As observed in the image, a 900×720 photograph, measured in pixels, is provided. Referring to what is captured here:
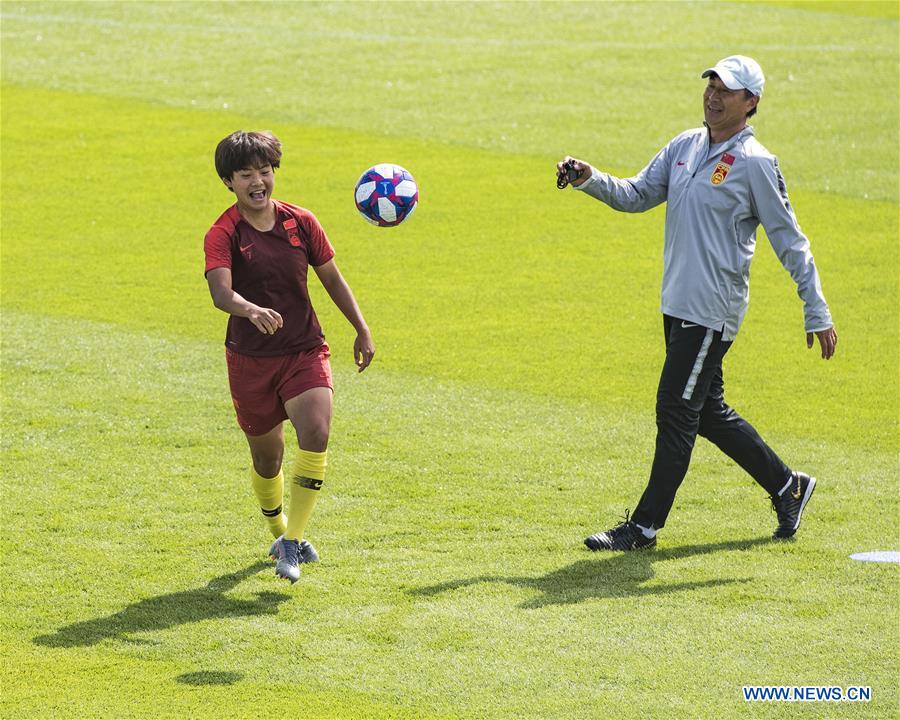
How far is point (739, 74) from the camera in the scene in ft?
24.6

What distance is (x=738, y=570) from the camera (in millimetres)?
7621

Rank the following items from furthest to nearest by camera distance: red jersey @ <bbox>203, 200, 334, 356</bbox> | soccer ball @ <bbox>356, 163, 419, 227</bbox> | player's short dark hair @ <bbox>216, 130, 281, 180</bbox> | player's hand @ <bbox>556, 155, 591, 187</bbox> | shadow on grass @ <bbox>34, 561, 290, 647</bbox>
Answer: soccer ball @ <bbox>356, 163, 419, 227</bbox>
player's hand @ <bbox>556, 155, 591, 187</bbox>
red jersey @ <bbox>203, 200, 334, 356</bbox>
player's short dark hair @ <bbox>216, 130, 281, 180</bbox>
shadow on grass @ <bbox>34, 561, 290, 647</bbox>

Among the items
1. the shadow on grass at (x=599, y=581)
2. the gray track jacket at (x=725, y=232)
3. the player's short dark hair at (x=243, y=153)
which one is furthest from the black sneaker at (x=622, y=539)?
the player's short dark hair at (x=243, y=153)

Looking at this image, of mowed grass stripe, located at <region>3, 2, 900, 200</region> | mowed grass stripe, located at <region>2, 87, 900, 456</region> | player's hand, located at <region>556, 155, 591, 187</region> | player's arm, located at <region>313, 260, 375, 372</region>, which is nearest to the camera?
player's arm, located at <region>313, 260, 375, 372</region>

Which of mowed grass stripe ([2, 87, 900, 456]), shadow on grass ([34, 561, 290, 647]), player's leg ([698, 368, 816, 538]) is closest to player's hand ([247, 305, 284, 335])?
shadow on grass ([34, 561, 290, 647])

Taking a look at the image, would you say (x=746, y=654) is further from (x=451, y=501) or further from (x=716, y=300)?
(x=451, y=501)

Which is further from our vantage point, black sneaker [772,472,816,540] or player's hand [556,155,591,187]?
black sneaker [772,472,816,540]

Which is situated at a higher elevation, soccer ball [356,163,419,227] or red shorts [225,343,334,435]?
soccer ball [356,163,419,227]

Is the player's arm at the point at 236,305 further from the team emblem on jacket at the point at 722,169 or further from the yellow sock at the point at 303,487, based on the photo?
the team emblem on jacket at the point at 722,169

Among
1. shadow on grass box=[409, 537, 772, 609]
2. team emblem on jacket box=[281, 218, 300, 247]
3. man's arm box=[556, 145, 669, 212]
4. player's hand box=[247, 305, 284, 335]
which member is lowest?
shadow on grass box=[409, 537, 772, 609]

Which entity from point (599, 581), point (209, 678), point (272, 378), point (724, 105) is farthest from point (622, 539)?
point (209, 678)

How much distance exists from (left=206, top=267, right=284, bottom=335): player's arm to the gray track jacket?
2.18 meters

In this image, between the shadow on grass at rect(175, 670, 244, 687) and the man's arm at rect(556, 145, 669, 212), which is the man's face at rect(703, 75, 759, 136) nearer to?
the man's arm at rect(556, 145, 669, 212)

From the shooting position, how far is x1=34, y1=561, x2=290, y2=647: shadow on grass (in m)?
6.75
